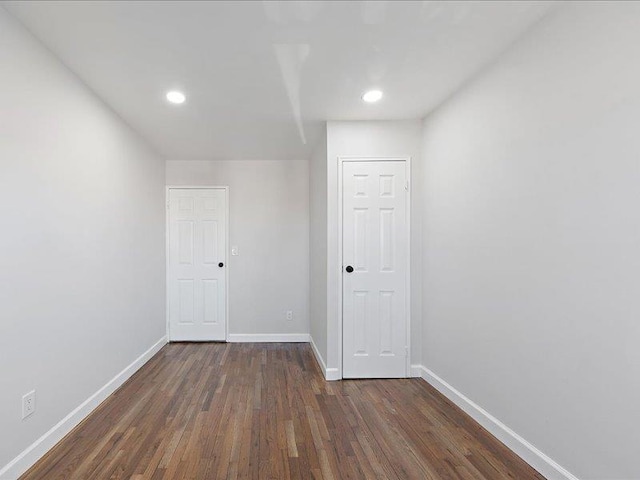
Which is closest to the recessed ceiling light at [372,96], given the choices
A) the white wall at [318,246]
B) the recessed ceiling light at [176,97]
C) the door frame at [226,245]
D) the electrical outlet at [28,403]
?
the white wall at [318,246]

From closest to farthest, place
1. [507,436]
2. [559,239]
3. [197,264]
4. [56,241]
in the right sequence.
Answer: [559,239] < [507,436] < [56,241] < [197,264]

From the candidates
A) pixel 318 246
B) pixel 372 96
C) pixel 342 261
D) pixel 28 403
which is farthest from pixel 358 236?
pixel 28 403

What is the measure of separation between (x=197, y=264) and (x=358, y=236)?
7.91 ft

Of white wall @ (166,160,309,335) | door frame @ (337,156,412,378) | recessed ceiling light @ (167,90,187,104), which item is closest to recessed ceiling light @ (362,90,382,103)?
door frame @ (337,156,412,378)

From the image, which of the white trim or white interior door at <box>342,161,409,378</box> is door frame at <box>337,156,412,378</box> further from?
the white trim

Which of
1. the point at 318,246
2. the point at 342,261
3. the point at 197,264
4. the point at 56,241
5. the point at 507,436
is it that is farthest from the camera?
the point at 197,264

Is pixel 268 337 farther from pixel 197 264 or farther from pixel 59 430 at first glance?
pixel 59 430

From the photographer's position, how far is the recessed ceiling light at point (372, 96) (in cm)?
272

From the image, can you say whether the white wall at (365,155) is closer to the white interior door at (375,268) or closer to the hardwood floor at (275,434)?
the white interior door at (375,268)

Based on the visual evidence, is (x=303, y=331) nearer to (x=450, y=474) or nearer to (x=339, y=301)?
(x=339, y=301)

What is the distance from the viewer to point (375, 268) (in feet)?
10.9

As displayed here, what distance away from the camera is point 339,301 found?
10.8 ft

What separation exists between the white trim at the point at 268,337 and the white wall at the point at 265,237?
4 cm

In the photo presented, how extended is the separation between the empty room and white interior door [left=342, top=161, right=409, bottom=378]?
2cm
